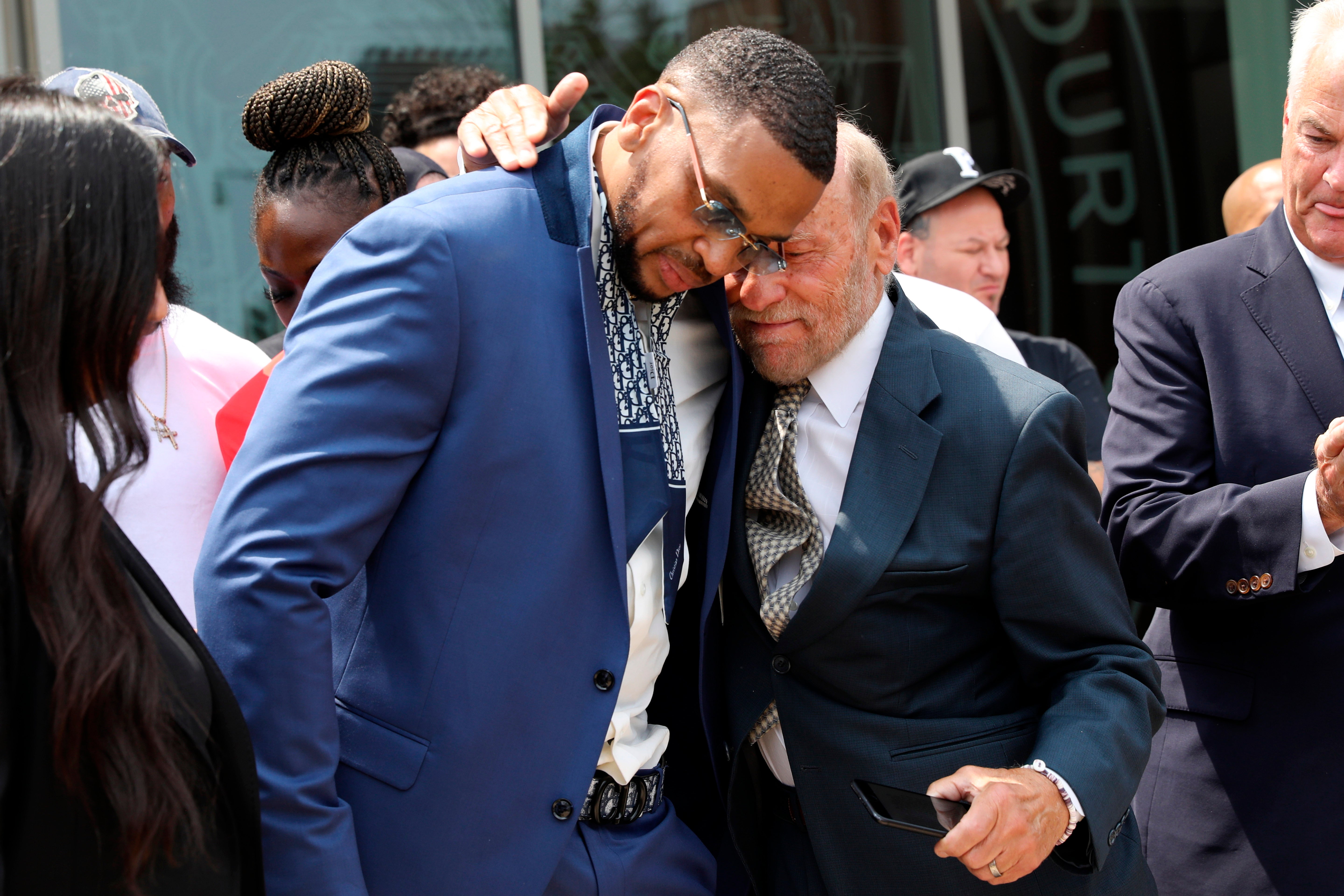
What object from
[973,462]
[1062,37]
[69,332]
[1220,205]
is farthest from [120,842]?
[1220,205]

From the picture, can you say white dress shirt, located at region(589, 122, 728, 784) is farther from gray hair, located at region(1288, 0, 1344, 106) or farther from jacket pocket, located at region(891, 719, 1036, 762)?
gray hair, located at region(1288, 0, 1344, 106)

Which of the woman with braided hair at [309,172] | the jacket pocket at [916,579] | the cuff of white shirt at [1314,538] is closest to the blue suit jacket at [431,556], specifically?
the jacket pocket at [916,579]

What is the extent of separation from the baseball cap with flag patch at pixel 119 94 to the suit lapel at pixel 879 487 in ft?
4.16

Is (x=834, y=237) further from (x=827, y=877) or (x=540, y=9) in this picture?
(x=540, y=9)

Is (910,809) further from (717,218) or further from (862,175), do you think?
(862,175)

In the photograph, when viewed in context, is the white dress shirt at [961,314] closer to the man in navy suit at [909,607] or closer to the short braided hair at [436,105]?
the man in navy suit at [909,607]

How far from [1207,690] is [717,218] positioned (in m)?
1.36

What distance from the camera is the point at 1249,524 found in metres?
2.15

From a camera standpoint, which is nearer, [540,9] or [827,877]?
[827,877]

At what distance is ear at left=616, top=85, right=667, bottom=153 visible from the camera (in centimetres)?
183

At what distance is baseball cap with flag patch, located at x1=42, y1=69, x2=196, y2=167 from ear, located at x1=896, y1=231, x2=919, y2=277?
8.50 ft

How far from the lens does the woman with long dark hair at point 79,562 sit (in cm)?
117

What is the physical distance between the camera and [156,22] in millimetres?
4164

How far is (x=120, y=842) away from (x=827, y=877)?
1.19m
